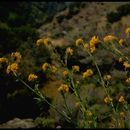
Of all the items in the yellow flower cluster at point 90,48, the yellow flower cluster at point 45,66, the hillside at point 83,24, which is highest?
the yellow flower cluster at point 90,48

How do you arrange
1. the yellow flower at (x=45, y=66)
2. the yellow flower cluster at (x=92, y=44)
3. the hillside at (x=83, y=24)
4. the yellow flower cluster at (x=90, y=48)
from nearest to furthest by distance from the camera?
the yellow flower cluster at (x=92, y=44), the yellow flower cluster at (x=90, y=48), the yellow flower at (x=45, y=66), the hillside at (x=83, y=24)

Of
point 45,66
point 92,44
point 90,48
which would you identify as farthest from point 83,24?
point 92,44

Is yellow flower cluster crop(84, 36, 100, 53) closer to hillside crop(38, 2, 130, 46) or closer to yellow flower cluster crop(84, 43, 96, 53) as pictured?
yellow flower cluster crop(84, 43, 96, 53)

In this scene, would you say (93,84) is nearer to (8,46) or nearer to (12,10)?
(8,46)

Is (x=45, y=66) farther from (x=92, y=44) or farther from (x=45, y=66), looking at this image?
(x=92, y=44)

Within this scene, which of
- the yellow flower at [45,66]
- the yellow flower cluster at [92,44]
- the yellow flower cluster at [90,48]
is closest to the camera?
the yellow flower cluster at [92,44]

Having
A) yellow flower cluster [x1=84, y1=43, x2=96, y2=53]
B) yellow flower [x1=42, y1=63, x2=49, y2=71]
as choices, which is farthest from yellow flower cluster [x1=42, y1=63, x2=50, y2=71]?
yellow flower cluster [x1=84, y1=43, x2=96, y2=53]

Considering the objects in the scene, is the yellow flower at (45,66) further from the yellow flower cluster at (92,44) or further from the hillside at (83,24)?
the hillside at (83,24)

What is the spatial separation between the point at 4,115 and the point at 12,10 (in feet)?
51.1

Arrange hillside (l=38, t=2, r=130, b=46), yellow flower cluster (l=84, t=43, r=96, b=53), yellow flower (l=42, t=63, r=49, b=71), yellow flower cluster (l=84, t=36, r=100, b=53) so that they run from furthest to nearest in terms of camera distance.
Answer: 1. hillside (l=38, t=2, r=130, b=46)
2. yellow flower (l=42, t=63, r=49, b=71)
3. yellow flower cluster (l=84, t=43, r=96, b=53)
4. yellow flower cluster (l=84, t=36, r=100, b=53)

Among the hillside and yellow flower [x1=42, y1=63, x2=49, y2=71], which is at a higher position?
yellow flower [x1=42, y1=63, x2=49, y2=71]

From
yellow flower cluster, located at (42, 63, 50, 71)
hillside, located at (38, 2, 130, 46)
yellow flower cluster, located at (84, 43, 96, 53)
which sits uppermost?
yellow flower cluster, located at (84, 43, 96, 53)

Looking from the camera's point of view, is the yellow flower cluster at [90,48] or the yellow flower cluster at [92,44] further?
the yellow flower cluster at [90,48]

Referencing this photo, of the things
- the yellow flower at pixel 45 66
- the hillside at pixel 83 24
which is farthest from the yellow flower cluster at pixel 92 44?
the hillside at pixel 83 24
